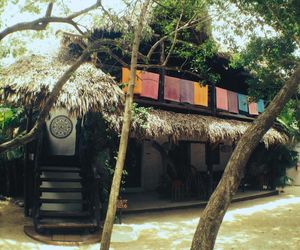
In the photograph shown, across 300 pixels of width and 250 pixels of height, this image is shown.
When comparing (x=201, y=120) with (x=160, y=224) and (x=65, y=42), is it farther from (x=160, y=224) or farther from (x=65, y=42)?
(x=65, y=42)

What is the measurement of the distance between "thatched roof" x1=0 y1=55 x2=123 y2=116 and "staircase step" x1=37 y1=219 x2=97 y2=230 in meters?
2.00

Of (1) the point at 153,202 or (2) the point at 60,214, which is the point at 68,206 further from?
(1) the point at 153,202

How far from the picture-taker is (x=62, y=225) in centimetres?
609

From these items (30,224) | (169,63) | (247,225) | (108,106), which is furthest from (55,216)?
(169,63)

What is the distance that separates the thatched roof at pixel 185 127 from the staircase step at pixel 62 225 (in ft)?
6.87

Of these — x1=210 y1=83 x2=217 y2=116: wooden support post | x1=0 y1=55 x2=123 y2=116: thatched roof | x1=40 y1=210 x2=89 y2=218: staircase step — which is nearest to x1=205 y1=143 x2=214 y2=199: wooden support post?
x1=210 y1=83 x2=217 y2=116: wooden support post

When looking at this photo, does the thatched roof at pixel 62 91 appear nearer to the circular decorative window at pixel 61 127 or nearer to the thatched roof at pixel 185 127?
the thatched roof at pixel 185 127

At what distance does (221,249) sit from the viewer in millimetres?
5871

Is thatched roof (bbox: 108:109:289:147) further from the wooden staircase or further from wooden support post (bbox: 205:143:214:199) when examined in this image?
the wooden staircase

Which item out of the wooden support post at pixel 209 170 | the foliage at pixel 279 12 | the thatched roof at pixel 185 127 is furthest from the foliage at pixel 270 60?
the wooden support post at pixel 209 170

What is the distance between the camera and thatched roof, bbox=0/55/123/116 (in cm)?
650

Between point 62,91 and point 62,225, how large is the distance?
249 centimetres

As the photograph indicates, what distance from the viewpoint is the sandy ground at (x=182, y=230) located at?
19.6 feet

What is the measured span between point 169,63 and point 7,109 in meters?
4.66
